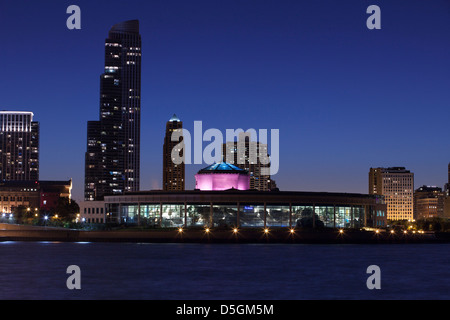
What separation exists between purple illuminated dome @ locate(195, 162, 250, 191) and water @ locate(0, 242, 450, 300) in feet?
215

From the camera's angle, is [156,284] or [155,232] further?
[155,232]

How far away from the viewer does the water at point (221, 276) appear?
190 ft

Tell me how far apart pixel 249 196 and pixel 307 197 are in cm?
1349

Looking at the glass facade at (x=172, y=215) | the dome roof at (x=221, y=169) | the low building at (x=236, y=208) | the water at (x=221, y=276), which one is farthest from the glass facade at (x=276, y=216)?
the water at (x=221, y=276)

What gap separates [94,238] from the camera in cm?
14175

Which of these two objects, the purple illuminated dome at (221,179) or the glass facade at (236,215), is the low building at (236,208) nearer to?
the glass facade at (236,215)

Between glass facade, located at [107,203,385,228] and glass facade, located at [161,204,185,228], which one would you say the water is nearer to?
glass facade, located at [107,203,385,228]

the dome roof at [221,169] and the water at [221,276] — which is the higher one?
the dome roof at [221,169]

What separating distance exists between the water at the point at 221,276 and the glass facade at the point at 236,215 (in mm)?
51163

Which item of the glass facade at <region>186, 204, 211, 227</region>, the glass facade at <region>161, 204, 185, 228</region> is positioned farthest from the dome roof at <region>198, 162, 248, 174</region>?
the glass facade at <region>186, 204, 211, 227</region>

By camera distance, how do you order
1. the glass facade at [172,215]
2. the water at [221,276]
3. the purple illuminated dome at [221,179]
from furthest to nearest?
1. the purple illuminated dome at [221,179]
2. the glass facade at [172,215]
3. the water at [221,276]

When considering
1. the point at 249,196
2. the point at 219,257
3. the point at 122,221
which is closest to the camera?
the point at 219,257
